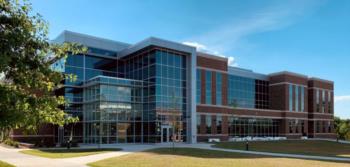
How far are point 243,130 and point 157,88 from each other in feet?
77.3

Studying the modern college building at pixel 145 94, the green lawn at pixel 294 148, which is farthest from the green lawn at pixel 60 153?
the green lawn at pixel 294 148

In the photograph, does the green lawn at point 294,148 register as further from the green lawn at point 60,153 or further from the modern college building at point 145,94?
the green lawn at point 60,153

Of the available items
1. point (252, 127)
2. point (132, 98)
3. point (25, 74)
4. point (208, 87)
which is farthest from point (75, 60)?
point (25, 74)

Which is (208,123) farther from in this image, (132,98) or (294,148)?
(294,148)

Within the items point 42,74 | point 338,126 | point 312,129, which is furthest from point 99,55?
point 338,126

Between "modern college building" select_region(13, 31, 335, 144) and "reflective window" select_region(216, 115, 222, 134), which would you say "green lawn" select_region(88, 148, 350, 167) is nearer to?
"modern college building" select_region(13, 31, 335, 144)

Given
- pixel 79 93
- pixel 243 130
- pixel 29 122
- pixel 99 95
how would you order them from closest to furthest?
pixel 29 122, pixel 99 95, pixel 79 93, pixel 243 130

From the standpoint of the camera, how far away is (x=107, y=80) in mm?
41688

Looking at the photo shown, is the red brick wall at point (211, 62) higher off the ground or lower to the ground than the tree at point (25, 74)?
higher

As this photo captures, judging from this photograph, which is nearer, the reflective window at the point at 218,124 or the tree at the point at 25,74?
the tree at the point at 25,74

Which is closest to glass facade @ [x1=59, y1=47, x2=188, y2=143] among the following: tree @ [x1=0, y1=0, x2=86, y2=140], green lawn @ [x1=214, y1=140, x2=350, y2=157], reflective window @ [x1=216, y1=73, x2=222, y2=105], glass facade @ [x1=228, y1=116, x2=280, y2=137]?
green lawn @ [x1=214, y1=140, x2=350, y2=157]

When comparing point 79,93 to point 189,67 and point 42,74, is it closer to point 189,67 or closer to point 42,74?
point 189,67

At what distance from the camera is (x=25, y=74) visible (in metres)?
7.60

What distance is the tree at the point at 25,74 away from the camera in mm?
7004
